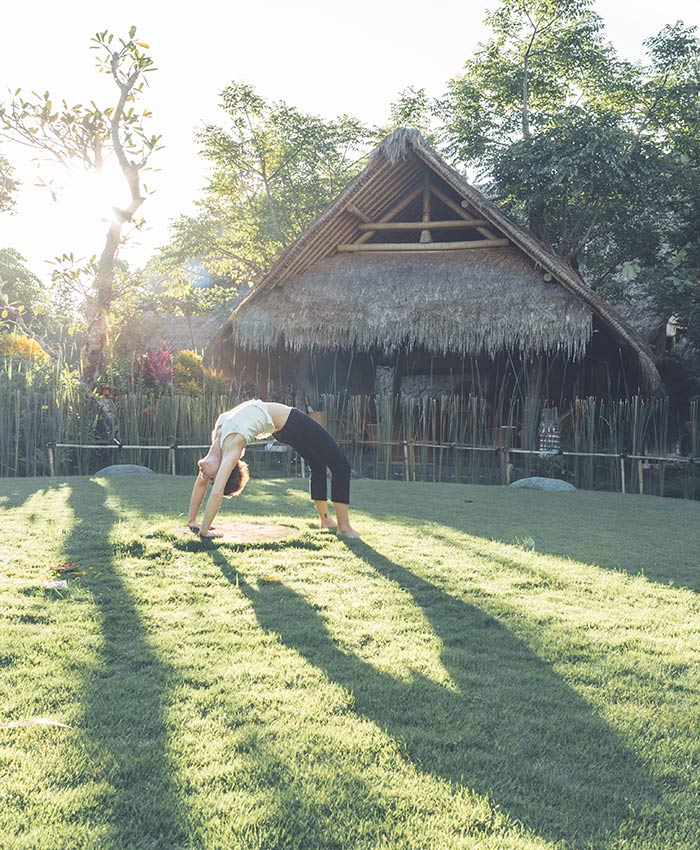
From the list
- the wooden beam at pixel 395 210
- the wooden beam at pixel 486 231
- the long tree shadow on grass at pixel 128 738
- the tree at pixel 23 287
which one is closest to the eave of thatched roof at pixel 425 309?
the wooden beam at pixel 486 231

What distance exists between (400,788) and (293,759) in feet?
0.83

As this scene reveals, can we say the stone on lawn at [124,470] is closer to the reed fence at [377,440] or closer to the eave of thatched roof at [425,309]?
the reed fence at [377,440]

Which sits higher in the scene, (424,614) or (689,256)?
(689,256)

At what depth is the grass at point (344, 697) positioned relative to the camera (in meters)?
1.49

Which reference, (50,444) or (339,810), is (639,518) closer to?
(339,810)

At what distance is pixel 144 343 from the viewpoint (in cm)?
2238

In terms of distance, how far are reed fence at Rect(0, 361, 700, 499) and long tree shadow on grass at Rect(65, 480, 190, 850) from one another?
19.4ft

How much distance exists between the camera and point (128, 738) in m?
1.78

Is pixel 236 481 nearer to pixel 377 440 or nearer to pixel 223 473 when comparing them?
pixel 223 473

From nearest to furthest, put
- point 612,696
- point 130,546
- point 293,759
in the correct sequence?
point 293,759, point 612,696, point 130,546

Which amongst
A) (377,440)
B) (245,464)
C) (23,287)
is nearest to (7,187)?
(23,287)

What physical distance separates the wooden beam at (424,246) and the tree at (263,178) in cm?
573

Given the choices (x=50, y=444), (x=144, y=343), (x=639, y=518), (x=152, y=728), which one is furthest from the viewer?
(x=144, y=343)

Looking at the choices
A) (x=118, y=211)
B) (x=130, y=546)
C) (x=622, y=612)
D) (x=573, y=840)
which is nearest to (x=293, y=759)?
(x=573, y=840)
